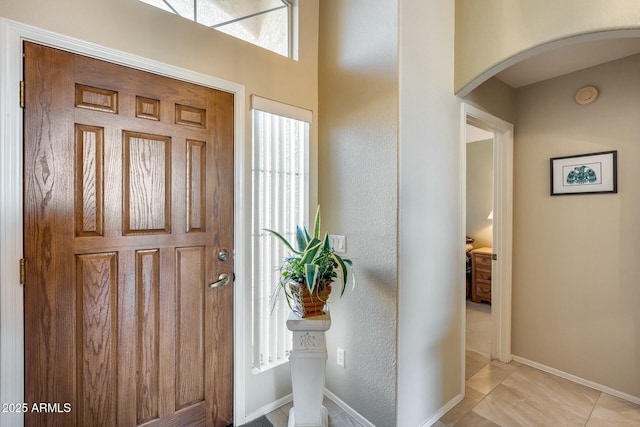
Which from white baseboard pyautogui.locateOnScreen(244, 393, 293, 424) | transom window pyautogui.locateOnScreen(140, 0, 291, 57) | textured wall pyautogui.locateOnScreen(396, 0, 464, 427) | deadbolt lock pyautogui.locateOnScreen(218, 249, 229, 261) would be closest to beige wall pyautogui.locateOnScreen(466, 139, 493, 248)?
textured wall pyautogui.locateOnScreen(396, 0, 464, 427)

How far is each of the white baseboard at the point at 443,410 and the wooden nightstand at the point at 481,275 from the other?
2275mm

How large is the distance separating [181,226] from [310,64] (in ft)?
4.63

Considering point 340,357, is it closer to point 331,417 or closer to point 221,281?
point 331,417

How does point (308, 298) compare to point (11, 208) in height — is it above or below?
below

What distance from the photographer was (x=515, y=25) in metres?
1.50

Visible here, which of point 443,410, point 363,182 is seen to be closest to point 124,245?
point 363,182

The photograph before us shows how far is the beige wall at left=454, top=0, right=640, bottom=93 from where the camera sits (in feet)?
4.04

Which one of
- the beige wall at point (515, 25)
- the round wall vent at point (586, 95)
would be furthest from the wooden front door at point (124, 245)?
the round wall vent at point (586, 95)

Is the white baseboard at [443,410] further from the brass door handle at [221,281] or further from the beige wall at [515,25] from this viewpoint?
the beige wall at [515,25]

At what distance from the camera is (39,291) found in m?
1.15

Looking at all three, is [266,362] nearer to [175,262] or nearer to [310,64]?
[175,262]

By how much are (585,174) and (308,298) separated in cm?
229

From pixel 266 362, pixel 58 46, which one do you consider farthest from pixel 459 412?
pixel 58 46

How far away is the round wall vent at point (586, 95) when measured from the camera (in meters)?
2.06
